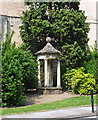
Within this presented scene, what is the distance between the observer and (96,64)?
57.4 ft

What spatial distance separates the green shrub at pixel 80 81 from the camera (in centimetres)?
1573

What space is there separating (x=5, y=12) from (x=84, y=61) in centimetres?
1238

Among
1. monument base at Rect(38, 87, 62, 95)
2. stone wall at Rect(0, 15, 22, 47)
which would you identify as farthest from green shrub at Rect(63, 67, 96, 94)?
stone wall at Rect(0, 15, 22, 47)

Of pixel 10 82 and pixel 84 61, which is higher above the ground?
pixel 84 61

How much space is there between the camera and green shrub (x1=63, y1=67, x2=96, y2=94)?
51.6 feet

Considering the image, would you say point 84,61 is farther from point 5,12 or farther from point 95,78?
point 5,12

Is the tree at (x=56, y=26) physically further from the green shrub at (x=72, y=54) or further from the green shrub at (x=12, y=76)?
Result: the green shrub at (x=12, y=76)

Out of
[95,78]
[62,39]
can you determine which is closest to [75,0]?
[62,39]

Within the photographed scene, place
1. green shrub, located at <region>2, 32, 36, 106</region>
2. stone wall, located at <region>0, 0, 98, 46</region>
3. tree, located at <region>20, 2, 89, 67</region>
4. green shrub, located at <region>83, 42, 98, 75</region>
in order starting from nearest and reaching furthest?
1. green shrub, located at <region>2, 32, 36, 106</region>
2. tree, located at <region>20, 2, 89, 67</region>
3. green shrub, located at <region>83, 42, 98, 75</region>
4. stone wall, located at <region>0, 0, 98, 46</region>

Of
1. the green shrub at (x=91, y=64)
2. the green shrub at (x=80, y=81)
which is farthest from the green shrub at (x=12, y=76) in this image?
the green shrub at (x=91, y=64)

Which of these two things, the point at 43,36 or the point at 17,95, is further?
the point at 43,36

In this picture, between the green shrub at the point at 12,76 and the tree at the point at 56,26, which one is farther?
the tree at the point at 56,26

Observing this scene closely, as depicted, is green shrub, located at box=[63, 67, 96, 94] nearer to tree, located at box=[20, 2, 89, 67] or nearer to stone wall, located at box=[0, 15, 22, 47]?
tree, located at box=[20, 2, 89, 67]

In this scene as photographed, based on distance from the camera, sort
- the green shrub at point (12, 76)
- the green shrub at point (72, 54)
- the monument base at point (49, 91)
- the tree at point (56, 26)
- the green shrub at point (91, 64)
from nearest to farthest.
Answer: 1. the green shrub at point (12, 76)
2. the monument base at point (49, 91)
3. the green shrub at point (72, 54)
4. the tree at point (56, 26)
5. the green shrub at point (91, 64)
